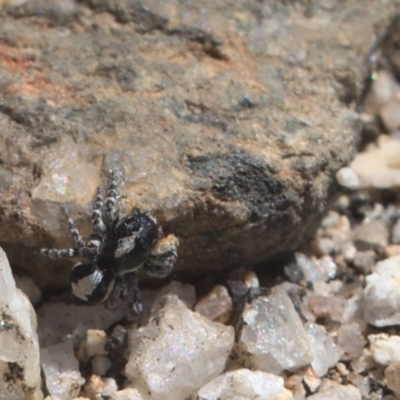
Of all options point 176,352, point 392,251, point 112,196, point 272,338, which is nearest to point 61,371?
point 176,352

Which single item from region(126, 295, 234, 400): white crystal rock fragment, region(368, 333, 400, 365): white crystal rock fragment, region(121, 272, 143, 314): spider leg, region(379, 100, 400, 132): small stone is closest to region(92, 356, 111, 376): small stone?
region(126, 295, 234, 400): white crystal rock fragment

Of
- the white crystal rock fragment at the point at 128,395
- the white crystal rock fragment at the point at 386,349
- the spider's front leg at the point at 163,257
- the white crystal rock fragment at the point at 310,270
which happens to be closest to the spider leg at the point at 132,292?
the spider's front leg at the point at 163,257

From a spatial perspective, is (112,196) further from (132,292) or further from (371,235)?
(371,235)

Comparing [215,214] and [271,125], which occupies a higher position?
[271,125]

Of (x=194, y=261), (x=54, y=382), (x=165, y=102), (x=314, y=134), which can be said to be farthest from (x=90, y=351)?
(x=314, y=134)

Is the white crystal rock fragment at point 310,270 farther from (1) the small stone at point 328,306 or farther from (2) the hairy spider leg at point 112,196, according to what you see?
(2) the hairy spider leg at point 112,196

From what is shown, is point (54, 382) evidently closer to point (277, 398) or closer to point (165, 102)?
point (277, 398)
